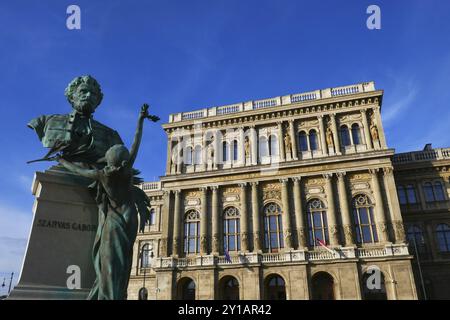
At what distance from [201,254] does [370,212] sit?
1374 centimetres

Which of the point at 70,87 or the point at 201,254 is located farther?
the point at 201,254

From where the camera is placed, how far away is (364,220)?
27609mm

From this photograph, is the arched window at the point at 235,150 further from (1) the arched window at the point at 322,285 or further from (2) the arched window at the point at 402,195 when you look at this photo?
(2) the arched window at the point at 402,195

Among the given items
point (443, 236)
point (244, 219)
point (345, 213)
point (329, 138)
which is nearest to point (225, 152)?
point (244, 219)

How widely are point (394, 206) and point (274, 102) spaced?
13662 mm

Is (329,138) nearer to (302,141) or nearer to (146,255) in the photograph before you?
(302,141)

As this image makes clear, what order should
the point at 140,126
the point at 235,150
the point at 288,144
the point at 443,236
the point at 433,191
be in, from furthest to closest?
the point at 235,150 → the point at 433,191 → the point at 288,144 → the point at 443,236 → the point at 140,126

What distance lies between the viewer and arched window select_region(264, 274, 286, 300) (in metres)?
27.1

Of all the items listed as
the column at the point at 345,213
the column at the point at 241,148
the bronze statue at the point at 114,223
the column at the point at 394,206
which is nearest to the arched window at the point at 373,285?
the column at the point at 345,213

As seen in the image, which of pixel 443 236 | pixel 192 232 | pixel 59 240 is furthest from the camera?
pixel 192 232
